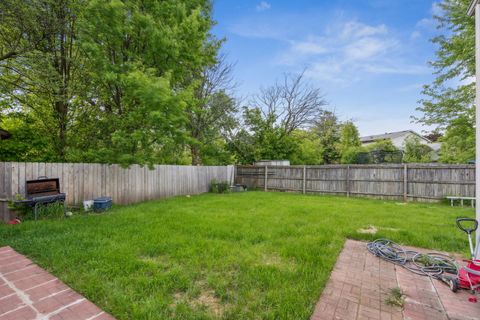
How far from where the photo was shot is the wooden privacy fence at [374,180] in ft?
24.8

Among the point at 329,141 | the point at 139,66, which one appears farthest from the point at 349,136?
the point at 139,66

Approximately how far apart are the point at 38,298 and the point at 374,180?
10.1 metres

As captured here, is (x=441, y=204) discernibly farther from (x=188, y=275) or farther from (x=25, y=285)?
(x=25, y=285)

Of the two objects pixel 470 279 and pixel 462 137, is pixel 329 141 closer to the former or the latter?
pixel 462 137

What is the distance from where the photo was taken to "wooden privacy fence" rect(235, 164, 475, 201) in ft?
24.8

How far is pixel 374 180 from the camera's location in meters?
8.95

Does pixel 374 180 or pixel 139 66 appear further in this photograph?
pixel 374 180

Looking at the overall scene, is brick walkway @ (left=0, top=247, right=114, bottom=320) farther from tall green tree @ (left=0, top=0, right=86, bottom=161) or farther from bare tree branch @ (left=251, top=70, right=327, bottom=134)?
bare tree branch @ (left=251, top=70, right=327, bottom=134)

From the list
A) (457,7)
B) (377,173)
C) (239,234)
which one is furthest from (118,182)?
(457,7)

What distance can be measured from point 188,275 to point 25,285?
5.27ft

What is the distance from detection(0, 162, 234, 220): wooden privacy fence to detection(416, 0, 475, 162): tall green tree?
11771 mm

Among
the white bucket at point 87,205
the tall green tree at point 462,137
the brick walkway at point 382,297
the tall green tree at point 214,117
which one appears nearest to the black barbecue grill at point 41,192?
the white bucket at point 87,205

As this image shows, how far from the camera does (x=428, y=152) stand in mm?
18375

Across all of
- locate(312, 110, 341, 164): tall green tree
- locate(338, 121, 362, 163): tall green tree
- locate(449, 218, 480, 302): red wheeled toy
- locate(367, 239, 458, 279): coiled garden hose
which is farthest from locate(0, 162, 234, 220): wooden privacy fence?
locate(338, 121, 362, 163): tall green tree
